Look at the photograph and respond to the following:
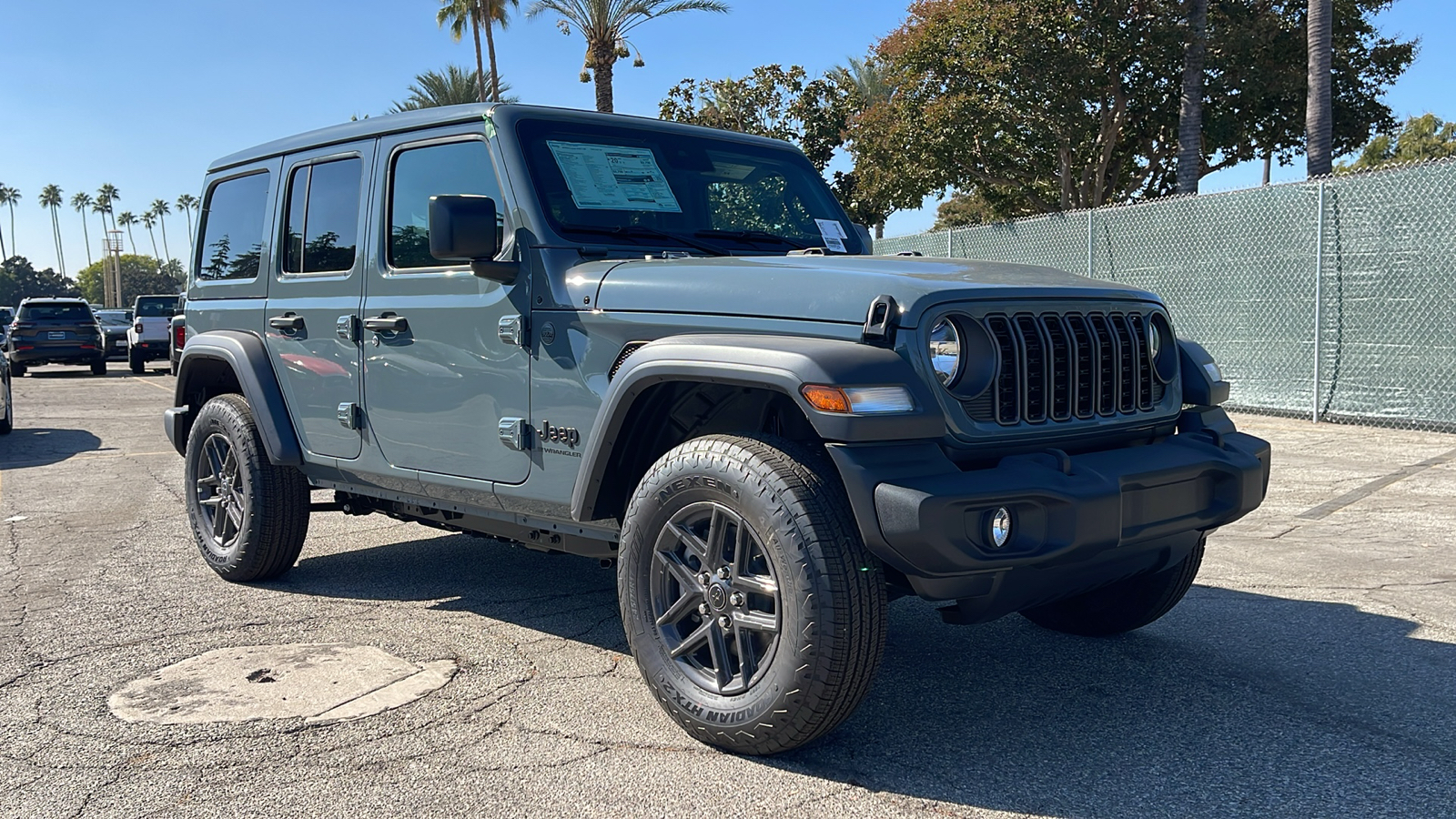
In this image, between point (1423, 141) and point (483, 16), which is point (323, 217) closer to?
point (483, 16)

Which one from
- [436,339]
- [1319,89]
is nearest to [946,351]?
[436,339]

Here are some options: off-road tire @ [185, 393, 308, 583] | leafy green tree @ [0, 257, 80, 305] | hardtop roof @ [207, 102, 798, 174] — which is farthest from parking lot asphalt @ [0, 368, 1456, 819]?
leafy green tree @ [0, 257, 80, 305]

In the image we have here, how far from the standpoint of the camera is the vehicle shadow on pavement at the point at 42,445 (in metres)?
10.5

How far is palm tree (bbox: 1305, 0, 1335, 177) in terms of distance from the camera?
15.3 m

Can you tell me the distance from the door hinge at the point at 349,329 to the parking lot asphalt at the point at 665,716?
117 centimetres

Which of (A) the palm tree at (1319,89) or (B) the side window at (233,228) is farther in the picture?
(A) the palm tree at (1319,89)

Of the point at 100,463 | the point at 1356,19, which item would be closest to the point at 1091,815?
the point at 100,463

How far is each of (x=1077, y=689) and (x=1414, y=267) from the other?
7.99 meters

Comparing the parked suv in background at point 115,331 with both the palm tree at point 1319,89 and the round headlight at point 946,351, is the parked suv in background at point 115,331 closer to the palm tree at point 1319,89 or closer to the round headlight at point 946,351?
the palm tree at point 1319,89

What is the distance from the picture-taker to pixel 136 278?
133m

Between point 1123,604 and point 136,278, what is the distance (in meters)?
146

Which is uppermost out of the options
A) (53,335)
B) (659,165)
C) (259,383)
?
(659,165)

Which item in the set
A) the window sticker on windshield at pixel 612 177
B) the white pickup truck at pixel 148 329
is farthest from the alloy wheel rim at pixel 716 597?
the white pickup truck at pixel 148 329

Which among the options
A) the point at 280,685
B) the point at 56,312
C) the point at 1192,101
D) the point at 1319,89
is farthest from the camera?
the point at 56,312
